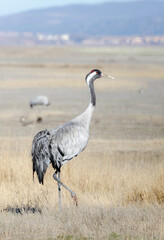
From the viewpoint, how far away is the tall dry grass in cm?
582

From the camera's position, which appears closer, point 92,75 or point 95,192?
point 92,75

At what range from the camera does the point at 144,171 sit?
8.91m

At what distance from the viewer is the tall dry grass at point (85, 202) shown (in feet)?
19.1

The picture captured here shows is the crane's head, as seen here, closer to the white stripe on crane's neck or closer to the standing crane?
the white stripe on crane's neck

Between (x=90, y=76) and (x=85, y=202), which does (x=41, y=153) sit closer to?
(x=85, y=202)

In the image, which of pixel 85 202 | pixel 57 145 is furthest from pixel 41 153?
pixel 85 202

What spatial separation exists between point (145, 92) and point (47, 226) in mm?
24142

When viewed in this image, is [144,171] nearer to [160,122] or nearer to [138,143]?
[138,143]

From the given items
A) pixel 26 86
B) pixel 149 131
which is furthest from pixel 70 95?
pixel 149 131

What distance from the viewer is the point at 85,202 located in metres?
7.69

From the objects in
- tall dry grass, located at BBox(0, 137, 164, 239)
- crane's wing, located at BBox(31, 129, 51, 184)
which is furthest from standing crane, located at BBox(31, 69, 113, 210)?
tall dry grass, located at BBox(0, 137, 164, 239)

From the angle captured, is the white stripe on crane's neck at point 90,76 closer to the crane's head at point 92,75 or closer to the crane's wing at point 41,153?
the crane's head at point 92,75

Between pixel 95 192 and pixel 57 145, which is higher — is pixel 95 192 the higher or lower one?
the lower one

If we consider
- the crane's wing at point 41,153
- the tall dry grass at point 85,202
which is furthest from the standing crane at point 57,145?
the tall dry grass at point 85,202
